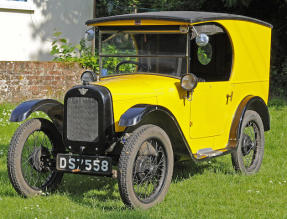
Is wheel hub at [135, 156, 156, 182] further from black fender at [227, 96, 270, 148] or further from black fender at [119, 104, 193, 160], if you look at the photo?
black fender at [227, 96, 270, 148]

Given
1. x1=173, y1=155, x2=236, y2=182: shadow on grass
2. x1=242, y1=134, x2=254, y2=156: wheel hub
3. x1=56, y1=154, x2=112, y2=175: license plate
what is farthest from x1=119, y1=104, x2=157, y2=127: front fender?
x1=242, y1=134, x2=254, y2=156: wheel hub

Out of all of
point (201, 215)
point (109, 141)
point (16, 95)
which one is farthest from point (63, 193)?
point (16, 95)

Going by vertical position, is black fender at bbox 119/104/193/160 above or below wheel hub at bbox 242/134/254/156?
above

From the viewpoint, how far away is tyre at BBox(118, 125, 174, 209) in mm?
5078

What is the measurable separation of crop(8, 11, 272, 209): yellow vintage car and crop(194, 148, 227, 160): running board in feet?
0.06

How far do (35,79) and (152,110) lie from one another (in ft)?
22.5

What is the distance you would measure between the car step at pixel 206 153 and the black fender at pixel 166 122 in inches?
6.6

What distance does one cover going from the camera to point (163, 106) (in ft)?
18.6

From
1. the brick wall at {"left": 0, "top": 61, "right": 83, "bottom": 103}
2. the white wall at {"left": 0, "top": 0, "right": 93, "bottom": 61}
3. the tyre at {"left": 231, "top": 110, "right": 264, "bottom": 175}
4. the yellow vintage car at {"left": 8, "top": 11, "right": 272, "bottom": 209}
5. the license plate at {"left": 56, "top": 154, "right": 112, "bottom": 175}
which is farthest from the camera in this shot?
the white wall at {"left": 0, "top": 0, "right": 93, "bottom": 61}

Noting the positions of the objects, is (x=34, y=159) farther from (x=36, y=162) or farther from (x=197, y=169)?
(x=197, y=169)

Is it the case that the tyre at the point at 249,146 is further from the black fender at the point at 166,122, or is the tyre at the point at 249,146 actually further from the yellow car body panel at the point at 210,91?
the black fender at the point at 166,122

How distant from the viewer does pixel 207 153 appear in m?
6.33

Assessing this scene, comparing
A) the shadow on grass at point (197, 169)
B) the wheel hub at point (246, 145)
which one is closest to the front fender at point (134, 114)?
the shadow on grass at point (197, 169)

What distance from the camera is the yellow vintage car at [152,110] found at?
17.7 ft
